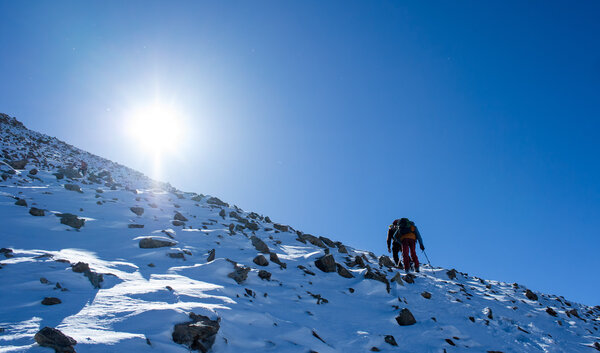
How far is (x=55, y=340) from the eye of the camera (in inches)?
125

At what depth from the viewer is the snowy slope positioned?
4141mm

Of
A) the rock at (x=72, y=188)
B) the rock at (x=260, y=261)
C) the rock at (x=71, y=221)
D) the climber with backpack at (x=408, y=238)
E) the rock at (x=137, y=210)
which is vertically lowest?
the rock at (x=71, y=221)

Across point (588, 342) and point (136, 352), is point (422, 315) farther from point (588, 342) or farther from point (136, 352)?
point (136, 352)

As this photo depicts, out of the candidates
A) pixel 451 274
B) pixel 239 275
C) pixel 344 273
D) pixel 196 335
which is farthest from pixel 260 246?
pixel 451 274

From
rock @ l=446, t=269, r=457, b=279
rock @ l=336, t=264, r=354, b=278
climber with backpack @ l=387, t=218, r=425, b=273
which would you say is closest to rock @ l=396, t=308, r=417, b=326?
rock @ l=336, t=264, r=354, b=278

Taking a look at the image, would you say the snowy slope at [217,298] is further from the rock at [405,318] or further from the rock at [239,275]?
the rock at [405,318]

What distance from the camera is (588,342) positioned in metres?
7.54

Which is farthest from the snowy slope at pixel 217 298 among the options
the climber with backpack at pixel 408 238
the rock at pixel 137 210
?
the climber with backpack at pixel 408 238

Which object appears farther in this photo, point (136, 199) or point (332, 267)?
point (136, 199)

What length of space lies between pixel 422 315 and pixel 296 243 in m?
6.78

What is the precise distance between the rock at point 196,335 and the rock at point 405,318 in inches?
167

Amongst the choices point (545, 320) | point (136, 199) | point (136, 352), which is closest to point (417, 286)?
point (545, 320)

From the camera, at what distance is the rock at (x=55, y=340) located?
310 cm

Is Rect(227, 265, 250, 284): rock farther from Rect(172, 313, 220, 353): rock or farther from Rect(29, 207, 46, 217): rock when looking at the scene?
Rect(29, 207, 46, 217): rock
